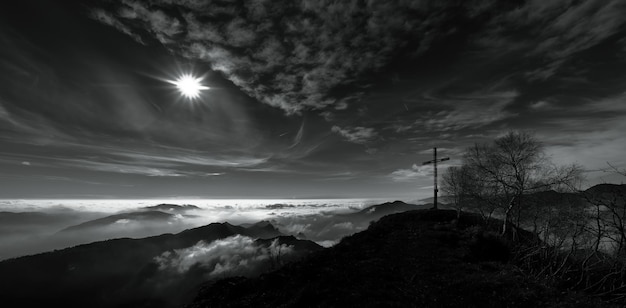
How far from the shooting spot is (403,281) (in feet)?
55.4

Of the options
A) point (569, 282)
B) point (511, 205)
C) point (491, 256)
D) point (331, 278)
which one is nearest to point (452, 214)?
point (511, 205)

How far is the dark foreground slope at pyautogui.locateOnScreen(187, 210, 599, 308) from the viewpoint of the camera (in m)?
13.5

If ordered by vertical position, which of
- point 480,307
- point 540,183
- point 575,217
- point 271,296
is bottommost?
point 271,296

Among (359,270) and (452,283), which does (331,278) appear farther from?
(452,283)

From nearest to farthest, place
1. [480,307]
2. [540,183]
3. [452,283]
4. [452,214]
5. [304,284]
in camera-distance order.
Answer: [480,307] → [452,283] → [304,284] → [540,183] → [452,214]

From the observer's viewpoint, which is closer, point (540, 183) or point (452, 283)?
point (452, 283)

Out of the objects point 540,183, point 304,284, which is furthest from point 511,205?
point 304,284

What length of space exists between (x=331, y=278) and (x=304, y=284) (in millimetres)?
2026

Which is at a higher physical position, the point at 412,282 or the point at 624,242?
the point at 624,242

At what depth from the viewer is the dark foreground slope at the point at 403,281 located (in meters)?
13.5

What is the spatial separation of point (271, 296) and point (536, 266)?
21.6 metres

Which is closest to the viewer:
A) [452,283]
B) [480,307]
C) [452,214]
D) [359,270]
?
[480,307]

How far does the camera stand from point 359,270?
1953 cm

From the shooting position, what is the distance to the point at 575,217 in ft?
52.7
